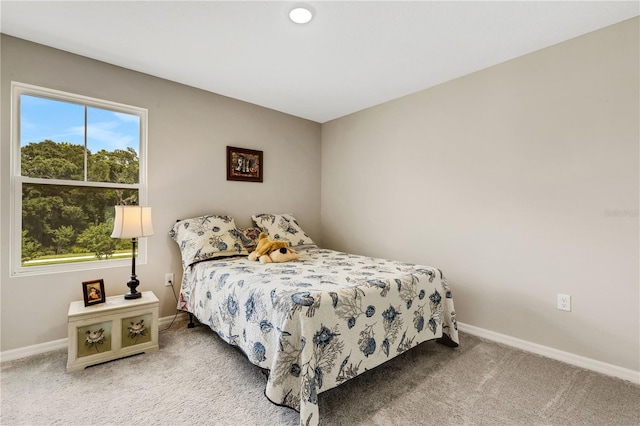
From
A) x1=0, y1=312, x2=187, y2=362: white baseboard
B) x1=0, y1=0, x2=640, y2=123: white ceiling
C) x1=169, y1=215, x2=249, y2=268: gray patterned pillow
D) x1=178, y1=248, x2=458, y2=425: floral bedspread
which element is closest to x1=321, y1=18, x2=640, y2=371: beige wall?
x1=0, y1=0, x2=640, y2=123: white ceiling

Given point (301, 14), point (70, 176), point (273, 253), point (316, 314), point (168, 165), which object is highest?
point (301, 14)

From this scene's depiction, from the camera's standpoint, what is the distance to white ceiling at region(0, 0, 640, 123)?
6.20 ft

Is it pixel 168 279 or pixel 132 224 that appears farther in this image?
pixel 168 279

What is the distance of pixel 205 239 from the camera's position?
278 centimetres

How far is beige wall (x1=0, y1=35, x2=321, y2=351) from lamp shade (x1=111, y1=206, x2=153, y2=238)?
54 centimetres

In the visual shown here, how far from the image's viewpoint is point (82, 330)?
206 centimetres

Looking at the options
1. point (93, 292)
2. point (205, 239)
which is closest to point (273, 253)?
point (205, 239)

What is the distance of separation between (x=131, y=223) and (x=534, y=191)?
314cm

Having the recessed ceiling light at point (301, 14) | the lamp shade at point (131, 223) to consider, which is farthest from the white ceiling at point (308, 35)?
the lamp shade at point (131, 223)

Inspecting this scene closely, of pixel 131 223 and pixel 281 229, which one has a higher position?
pixel 131 223

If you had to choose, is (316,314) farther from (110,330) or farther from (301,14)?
(301,14)

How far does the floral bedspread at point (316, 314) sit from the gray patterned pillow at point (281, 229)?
0.77m

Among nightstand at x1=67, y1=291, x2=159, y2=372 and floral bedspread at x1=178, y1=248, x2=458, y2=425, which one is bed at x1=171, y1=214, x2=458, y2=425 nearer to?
floral bedspread at x1=178, y1=248, x2=458, y2=425

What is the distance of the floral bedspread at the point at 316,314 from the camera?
1.53 m
